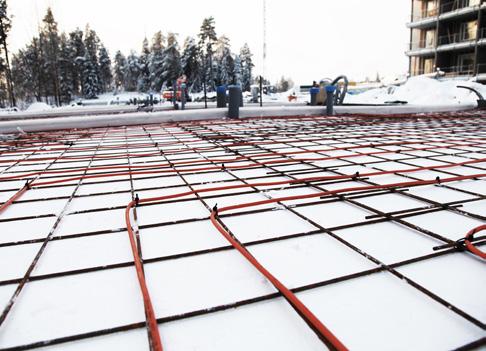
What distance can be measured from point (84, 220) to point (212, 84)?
47208mm

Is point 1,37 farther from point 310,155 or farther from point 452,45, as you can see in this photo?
point 452,45

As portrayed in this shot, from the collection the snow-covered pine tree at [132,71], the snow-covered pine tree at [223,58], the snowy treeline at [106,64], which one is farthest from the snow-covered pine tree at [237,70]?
the snow-covered pine tree at [132,71]

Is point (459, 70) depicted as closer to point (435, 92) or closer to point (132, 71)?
point (435, 92)

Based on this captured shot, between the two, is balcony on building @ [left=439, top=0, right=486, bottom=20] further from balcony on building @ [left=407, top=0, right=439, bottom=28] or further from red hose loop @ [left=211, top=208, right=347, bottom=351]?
red hose loop @ [left=211, top=208, right=347, bottom=351]

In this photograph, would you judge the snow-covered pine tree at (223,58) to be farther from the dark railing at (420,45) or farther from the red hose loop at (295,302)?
the red hose loop at (295,302)

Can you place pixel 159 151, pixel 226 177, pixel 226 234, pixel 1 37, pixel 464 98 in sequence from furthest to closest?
pixel 1 37 < pixel 464 98 < pixel 159 151 < pixel 226 177 < pixel 226 234

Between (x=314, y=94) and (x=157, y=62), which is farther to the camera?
(x=157, y=62)

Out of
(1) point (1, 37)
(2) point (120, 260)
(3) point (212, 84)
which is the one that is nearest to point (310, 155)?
(2) point (120, 260)

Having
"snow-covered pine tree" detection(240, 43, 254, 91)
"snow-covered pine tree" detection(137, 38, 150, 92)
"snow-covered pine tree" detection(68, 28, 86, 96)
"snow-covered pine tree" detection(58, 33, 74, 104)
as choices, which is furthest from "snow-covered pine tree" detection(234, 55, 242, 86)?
"snow-covered pine tree" detection(58, 33, 74, 104)

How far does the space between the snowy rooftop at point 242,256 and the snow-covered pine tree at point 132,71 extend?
58.3 m

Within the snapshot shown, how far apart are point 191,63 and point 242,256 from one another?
47.1m

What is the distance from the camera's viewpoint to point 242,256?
61.0 inches

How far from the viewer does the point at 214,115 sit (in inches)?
322

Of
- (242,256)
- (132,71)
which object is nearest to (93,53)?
(132,71)
